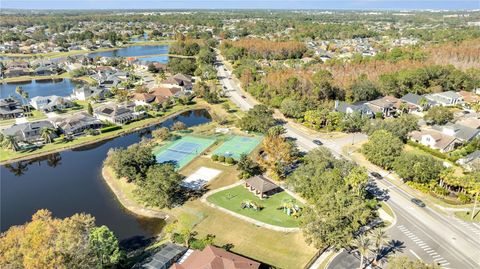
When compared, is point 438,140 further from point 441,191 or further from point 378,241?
point 378,241

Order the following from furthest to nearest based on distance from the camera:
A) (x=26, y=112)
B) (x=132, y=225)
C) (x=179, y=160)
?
(x=26, y=112), (x=179, y=160), (x=132, y=225)

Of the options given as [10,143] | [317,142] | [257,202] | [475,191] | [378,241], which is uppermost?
[475,191]

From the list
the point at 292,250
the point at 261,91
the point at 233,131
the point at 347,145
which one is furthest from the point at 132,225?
the point at 261,91

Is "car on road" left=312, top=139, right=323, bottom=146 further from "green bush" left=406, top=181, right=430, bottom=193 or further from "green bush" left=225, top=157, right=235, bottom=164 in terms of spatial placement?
"green bush" left=406, top=181, right=430, bottom=193

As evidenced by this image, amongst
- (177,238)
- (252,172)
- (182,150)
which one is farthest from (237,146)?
(177,238)

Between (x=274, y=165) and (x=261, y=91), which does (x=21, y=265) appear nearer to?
(x=274, y=165)

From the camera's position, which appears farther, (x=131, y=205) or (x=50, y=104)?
(x=50, y=104)

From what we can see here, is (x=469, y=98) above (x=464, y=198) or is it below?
above
